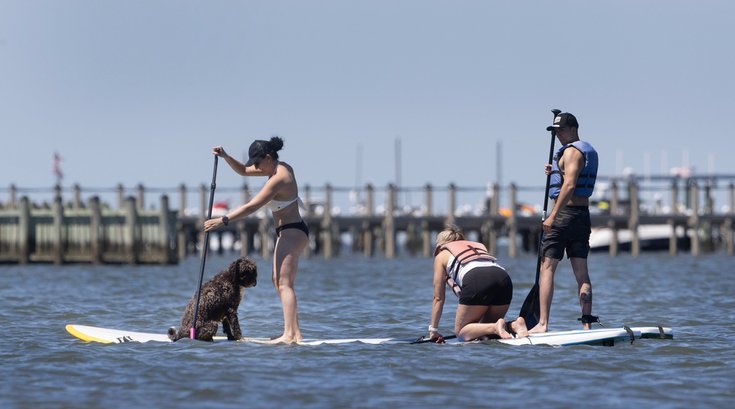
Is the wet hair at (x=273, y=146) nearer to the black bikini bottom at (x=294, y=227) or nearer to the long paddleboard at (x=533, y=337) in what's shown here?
the black bikini bottom at (x=294, y=227)

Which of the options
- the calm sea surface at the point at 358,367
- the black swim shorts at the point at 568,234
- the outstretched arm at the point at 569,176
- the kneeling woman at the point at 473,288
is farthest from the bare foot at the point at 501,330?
the outstretched arm at the point at 569,176

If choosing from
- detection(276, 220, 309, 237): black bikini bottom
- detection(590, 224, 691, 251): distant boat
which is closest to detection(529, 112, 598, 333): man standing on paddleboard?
detection(276, 220, 309, 237): black bikini bottom

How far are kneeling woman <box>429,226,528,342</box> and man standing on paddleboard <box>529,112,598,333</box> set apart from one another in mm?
427

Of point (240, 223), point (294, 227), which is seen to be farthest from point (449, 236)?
point (240, 223)

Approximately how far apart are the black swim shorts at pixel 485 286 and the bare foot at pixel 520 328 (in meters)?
0.30

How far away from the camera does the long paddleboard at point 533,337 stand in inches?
412

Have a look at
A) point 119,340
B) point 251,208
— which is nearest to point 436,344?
point 251,208

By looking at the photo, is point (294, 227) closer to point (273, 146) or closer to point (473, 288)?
point (273, 146)

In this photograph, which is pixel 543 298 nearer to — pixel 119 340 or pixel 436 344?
pixel 436 344

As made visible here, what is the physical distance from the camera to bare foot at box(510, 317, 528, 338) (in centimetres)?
1055

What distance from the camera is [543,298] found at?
10.8 m

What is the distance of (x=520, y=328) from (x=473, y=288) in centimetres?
57

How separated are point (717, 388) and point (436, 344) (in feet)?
8.94

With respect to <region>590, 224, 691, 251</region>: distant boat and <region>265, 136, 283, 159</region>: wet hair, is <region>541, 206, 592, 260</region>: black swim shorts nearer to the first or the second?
<region>265, 136, 283, 159</region>: wet hair
